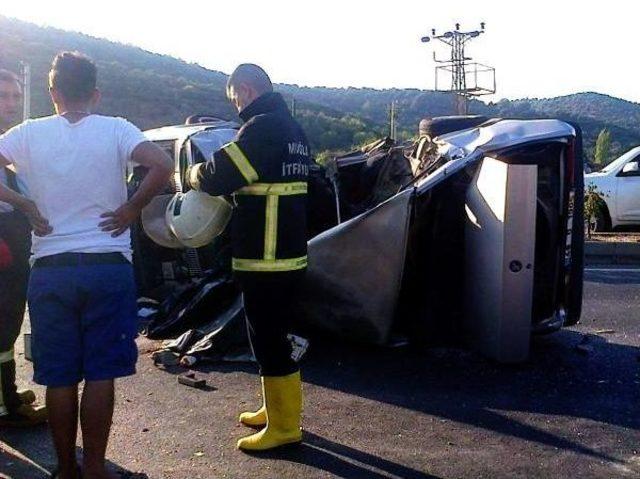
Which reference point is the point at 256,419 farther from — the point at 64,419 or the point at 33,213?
the point at 33,213

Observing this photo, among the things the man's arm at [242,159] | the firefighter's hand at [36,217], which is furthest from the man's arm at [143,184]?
the man's arm at [242,159]

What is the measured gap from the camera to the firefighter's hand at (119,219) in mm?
3609

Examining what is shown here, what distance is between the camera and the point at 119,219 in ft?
11.9

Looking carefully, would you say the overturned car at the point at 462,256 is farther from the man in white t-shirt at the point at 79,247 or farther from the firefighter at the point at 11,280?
the man in white t-shirt at the point at 79,247

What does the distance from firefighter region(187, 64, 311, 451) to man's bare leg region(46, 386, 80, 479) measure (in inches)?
38.0

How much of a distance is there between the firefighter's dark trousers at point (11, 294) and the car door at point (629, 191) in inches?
479

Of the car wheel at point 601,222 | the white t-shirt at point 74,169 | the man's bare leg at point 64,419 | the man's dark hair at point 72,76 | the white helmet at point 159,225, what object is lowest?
the car wheel at point 601,222

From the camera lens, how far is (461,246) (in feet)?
20.0

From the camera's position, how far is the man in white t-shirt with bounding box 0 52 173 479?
3557mm

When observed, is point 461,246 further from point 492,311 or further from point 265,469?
point 265,469

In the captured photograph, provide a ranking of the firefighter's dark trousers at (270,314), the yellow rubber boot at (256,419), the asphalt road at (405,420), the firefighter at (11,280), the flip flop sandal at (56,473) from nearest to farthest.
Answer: the flip flop sandal at (56,473), the asphalt road at (405,420), the firefighter's dark trousers at (270,314), the firefighter at (11,280), the yellow rubber boot at (256,419)

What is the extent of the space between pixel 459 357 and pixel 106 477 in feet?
9.96

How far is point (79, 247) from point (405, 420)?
2.11 m

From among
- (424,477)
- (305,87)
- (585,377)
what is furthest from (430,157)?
(305,87)
